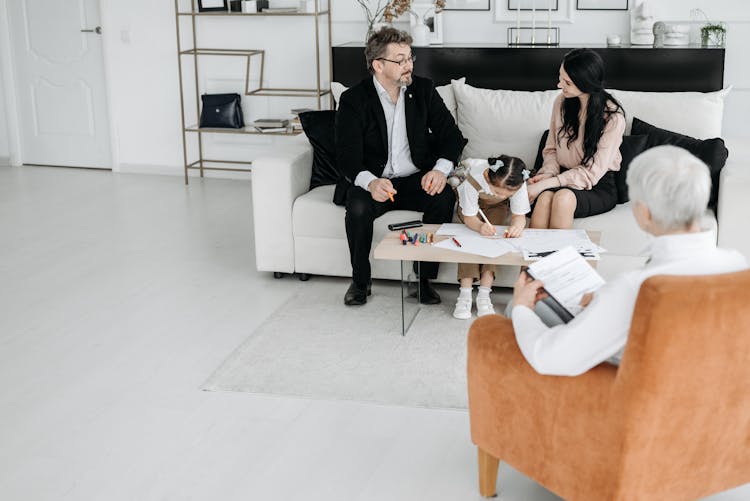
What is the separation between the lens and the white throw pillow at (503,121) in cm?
434

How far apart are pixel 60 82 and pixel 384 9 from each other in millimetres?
2611

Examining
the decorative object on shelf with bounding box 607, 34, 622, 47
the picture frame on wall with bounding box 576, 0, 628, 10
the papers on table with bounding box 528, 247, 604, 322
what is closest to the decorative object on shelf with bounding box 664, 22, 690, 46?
the decorative object on shelf with bounding box 607, 34, 622, 47

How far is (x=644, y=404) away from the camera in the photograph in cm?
190

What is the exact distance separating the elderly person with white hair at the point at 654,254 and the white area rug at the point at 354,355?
1.08 m

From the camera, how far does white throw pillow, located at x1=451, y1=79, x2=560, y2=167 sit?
434cm

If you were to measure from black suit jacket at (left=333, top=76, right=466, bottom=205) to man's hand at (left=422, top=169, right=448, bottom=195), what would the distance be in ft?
0.68

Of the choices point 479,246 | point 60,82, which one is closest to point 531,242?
point 479,246

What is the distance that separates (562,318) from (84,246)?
3362 mm

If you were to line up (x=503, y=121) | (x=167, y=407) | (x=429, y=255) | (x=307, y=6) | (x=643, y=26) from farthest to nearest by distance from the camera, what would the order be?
(x=307, y=6)
(x=643, y=26)
(x=503, y=121)
(x=429, y=255)
(x=167, y=407)

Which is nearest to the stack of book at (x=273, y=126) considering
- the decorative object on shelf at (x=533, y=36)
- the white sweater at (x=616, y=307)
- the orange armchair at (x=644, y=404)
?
the decorative object on shelf at (x=533, y=36)

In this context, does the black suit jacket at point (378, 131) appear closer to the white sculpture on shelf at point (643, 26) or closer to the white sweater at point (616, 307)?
the white sculpture on shelf at point (643, 26)

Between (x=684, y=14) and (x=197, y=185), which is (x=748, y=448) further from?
(x=197, y=185)

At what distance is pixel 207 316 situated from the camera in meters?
3.86

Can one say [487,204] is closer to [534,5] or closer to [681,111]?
[681,111]
